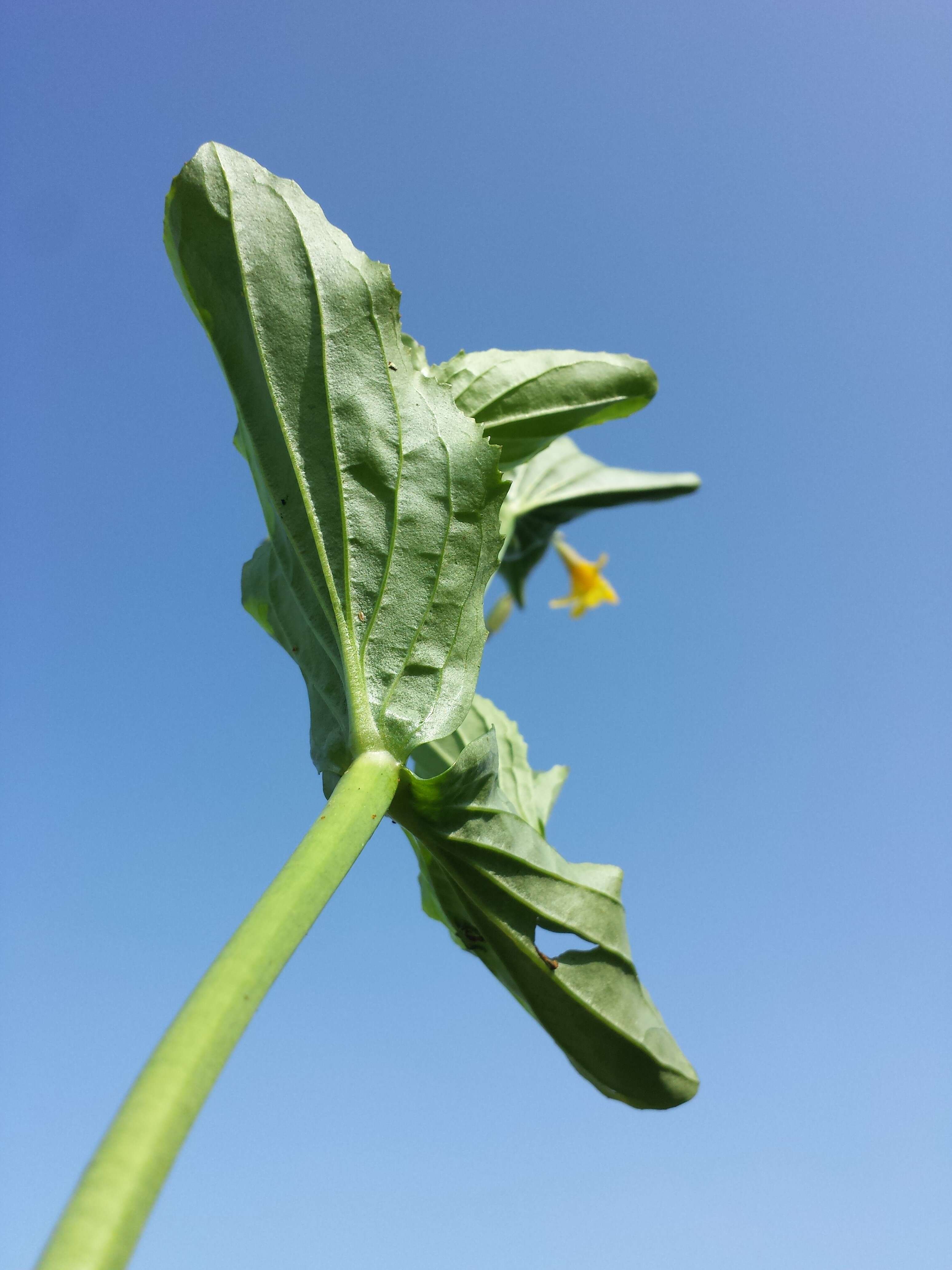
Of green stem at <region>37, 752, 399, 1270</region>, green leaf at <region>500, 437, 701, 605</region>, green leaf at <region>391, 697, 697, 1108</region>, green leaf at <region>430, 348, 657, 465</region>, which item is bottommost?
green stem at <region>37, 752, 399, 1270</region>

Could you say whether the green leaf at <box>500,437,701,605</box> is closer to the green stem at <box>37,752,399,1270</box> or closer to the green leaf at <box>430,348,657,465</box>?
the green leaf at <box>430,348,657,465</box>

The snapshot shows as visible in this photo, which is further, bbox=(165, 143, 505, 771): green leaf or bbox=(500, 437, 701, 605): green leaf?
bbox=(500, 437, 701, 605): green leaf

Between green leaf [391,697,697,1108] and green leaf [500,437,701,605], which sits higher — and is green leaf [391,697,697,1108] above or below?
below

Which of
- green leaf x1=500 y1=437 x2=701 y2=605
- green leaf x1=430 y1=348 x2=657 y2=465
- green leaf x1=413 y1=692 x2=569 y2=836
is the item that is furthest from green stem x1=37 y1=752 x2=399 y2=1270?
green leaf x1=500 y1=437 x2=701 y2=605

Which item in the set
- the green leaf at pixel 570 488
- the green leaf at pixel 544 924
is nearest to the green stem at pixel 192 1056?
the green leaf at pixel 544 924

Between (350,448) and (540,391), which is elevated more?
(540,391)

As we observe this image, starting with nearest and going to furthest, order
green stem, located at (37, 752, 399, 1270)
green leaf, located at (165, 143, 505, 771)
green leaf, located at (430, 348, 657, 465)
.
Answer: green stem, located at (37, 752, 399, 1270) < green leaf, located at (165, 143, 505, 771) < green leaf, located at (430, 348, 657, 465)

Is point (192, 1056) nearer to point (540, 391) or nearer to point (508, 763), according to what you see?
point (508, 763)

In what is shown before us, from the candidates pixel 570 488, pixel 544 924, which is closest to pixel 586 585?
pixel 570 488
